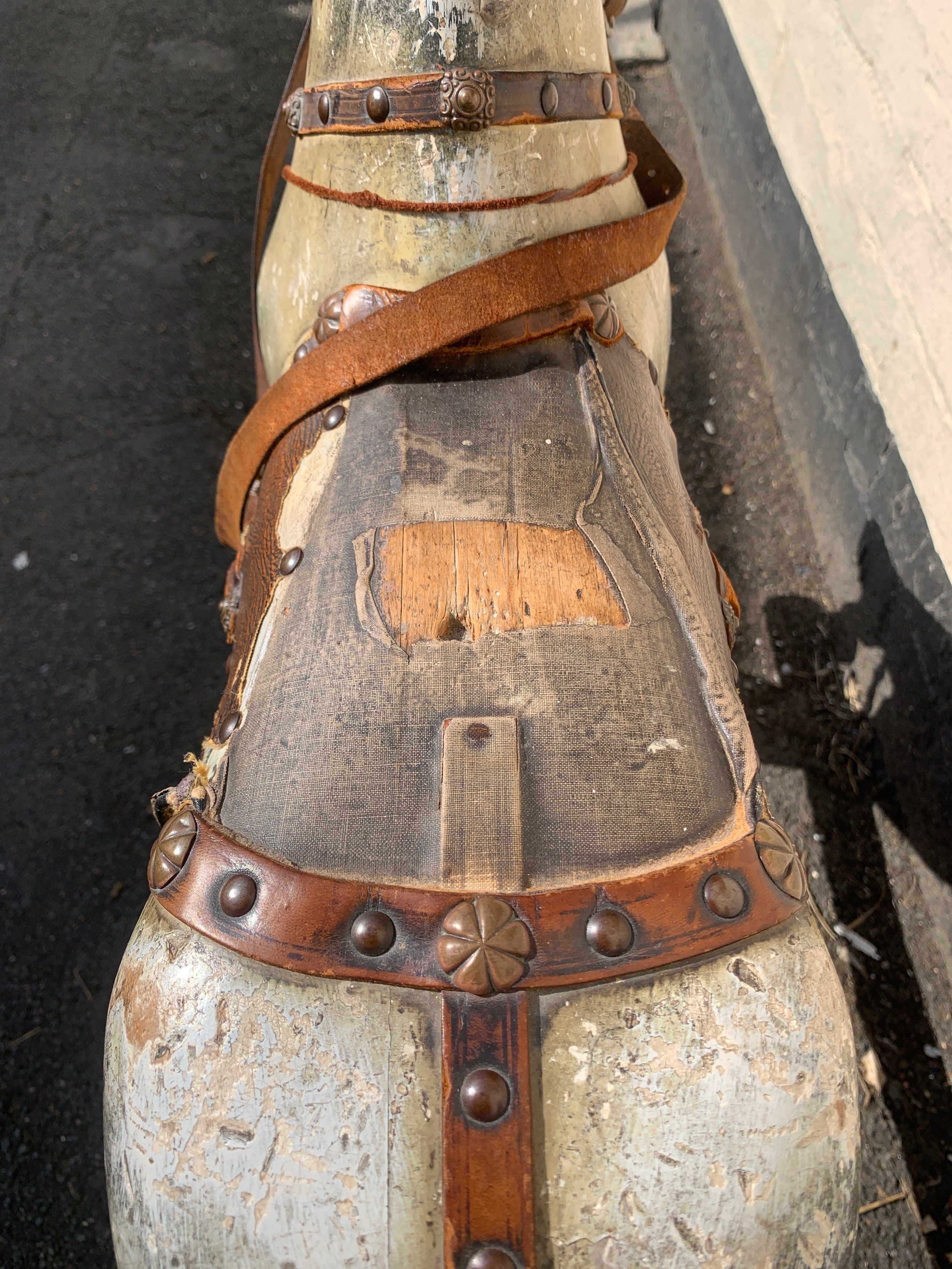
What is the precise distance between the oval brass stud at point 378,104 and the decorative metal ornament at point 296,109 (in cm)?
15

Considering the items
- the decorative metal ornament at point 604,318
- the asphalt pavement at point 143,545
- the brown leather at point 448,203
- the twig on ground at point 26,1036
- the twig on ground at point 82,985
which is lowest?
the twig on ground at point 26,1036

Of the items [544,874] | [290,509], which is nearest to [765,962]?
[544,874]

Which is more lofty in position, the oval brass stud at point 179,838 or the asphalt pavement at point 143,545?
the oval brass stud at point 179,838

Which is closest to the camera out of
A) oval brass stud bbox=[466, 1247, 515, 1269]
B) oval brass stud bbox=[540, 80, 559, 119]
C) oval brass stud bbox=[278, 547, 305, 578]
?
oval brass stud bbox=[466, 1247, 515, 1269]

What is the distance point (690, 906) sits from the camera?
75 cm

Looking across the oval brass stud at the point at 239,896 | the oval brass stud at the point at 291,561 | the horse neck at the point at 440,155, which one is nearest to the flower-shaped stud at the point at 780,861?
the oval brass stud at the point at 239,896

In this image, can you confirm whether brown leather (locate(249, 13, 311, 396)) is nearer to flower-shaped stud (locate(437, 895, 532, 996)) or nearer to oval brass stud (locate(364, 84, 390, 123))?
oval brass stud (locate(364, 84, 390, 123))

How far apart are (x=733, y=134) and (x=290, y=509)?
1956 millimetres

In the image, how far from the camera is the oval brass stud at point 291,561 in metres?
0.99

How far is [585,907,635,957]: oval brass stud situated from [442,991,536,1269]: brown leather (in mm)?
98

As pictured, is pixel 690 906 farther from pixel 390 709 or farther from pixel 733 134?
pixel 733 134

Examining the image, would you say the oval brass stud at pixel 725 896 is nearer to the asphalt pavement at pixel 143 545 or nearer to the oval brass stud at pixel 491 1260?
the oval brass stud at pixel 491 1260

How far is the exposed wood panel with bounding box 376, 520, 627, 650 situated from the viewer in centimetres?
89

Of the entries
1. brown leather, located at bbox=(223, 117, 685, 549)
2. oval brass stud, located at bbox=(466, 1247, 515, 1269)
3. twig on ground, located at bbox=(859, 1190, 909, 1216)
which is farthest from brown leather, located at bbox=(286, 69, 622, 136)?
twig on ground, located at bbox=(859, 1190, 909, 1216)
